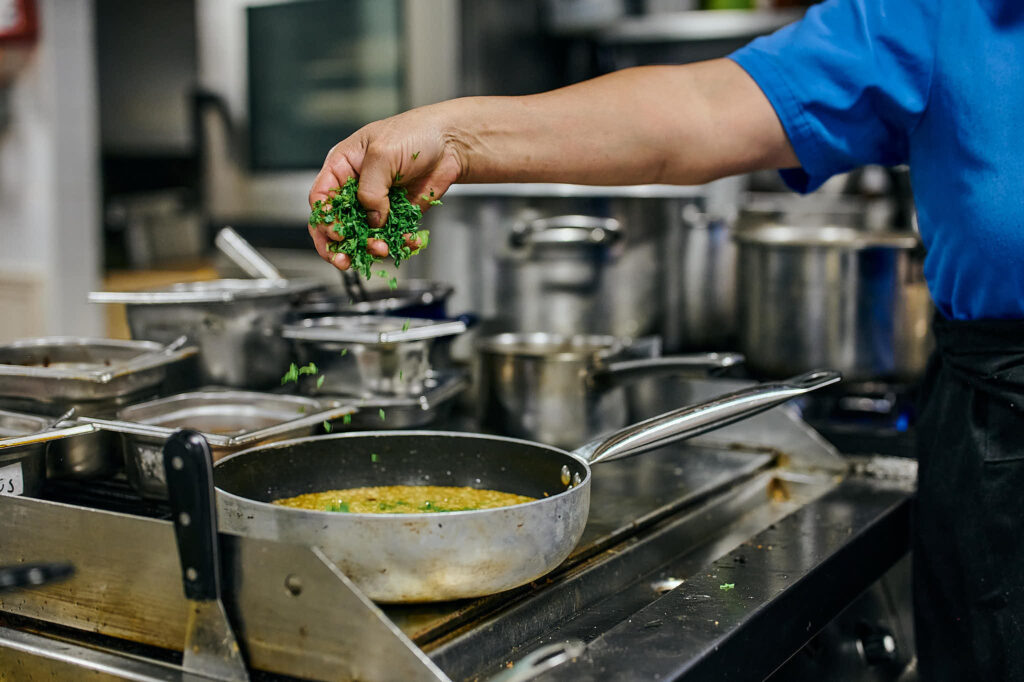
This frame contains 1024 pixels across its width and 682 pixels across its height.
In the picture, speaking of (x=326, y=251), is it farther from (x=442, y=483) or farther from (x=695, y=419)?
(x=695, y=419)

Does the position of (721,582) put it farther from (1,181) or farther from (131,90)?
(131,90)

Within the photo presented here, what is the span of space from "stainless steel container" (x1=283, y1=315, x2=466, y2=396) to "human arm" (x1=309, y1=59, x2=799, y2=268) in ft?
0.77

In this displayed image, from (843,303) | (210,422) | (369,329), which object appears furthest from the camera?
(843,303)

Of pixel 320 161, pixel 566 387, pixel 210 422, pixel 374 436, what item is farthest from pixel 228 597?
pixel 320 161

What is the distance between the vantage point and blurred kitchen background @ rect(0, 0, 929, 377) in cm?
221

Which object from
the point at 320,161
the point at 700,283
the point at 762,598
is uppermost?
the point at 320,161

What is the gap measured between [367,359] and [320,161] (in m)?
2.28

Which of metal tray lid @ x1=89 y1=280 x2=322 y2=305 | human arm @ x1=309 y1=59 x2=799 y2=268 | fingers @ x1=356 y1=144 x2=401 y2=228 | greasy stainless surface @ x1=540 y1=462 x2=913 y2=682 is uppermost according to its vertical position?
human arm @ x1=309 y1=59 x2=799 y2=268

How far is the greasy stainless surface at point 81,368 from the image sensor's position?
3.92 ft

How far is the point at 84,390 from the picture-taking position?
120 centimetres

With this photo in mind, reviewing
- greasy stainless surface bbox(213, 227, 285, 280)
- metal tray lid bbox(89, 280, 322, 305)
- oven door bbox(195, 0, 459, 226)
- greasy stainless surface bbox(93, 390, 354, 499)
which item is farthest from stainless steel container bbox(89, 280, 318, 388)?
oven door bbox(195, 0, 459, 226)

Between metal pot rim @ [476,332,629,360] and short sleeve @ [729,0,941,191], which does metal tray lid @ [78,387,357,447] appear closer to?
metal pot rim @ [476,332,629,360]

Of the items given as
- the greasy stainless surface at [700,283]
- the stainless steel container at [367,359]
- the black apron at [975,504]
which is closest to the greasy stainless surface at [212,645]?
the stainless steel container at [367,359]

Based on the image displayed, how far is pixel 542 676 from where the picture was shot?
79 centimetres
